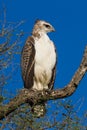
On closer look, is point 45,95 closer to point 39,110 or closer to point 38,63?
point 39,110

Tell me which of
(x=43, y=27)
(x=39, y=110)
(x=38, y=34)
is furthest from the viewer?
(x=43, y=27)

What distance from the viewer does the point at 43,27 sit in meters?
11.4

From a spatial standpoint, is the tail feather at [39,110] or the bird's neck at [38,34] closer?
the tail feather at [39,110]

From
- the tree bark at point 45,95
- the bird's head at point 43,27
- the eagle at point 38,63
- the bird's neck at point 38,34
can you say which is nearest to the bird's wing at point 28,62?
the eagle at point 38,63

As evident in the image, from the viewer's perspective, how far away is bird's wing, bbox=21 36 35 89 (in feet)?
34.8

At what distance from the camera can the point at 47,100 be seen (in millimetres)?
8617

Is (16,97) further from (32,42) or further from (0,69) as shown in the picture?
(32,42)

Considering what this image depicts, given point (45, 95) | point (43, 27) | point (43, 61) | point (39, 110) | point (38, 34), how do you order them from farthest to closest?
1. point (43, 27)
2. point (38, 34)
3. point (43, 61)
4. point (39, 110)
5. point (45, 95)

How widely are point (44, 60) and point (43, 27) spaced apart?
44.7 inches

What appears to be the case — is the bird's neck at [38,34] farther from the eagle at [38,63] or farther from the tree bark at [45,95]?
the tree bark at [45,95]

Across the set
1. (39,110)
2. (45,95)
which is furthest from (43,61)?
(45,95)

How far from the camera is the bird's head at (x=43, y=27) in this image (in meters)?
11.3

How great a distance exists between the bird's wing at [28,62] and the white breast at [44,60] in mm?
93

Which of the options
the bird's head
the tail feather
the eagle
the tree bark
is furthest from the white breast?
the tree bark
